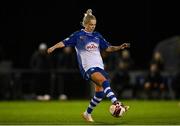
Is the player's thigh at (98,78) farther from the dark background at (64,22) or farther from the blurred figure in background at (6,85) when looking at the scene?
the dark background at (64,22)

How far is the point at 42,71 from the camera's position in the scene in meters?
25.5

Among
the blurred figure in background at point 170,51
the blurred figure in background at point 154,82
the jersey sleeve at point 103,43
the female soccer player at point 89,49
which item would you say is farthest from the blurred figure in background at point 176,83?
the female soccer player at point 89,49

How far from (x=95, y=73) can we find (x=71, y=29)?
14092mm

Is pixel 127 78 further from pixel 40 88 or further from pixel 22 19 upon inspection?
pixel 22 19

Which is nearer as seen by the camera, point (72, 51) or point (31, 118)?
point (31, 118)

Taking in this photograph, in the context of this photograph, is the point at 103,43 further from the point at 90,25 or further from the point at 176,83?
the point at 176,83

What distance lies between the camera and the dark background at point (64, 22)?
92.5 ft

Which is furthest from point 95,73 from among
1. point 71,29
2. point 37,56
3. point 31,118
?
point 71,29

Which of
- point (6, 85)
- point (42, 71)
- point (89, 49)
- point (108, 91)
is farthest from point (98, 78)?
point (6, 85)

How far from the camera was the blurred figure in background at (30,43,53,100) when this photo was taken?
25156 millimetres

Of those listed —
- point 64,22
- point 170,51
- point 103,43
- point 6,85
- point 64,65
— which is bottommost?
point 6,85

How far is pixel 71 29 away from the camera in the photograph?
28.1 m

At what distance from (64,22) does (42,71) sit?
11.1 ft

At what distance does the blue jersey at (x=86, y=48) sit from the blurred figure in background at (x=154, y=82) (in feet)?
36.9
